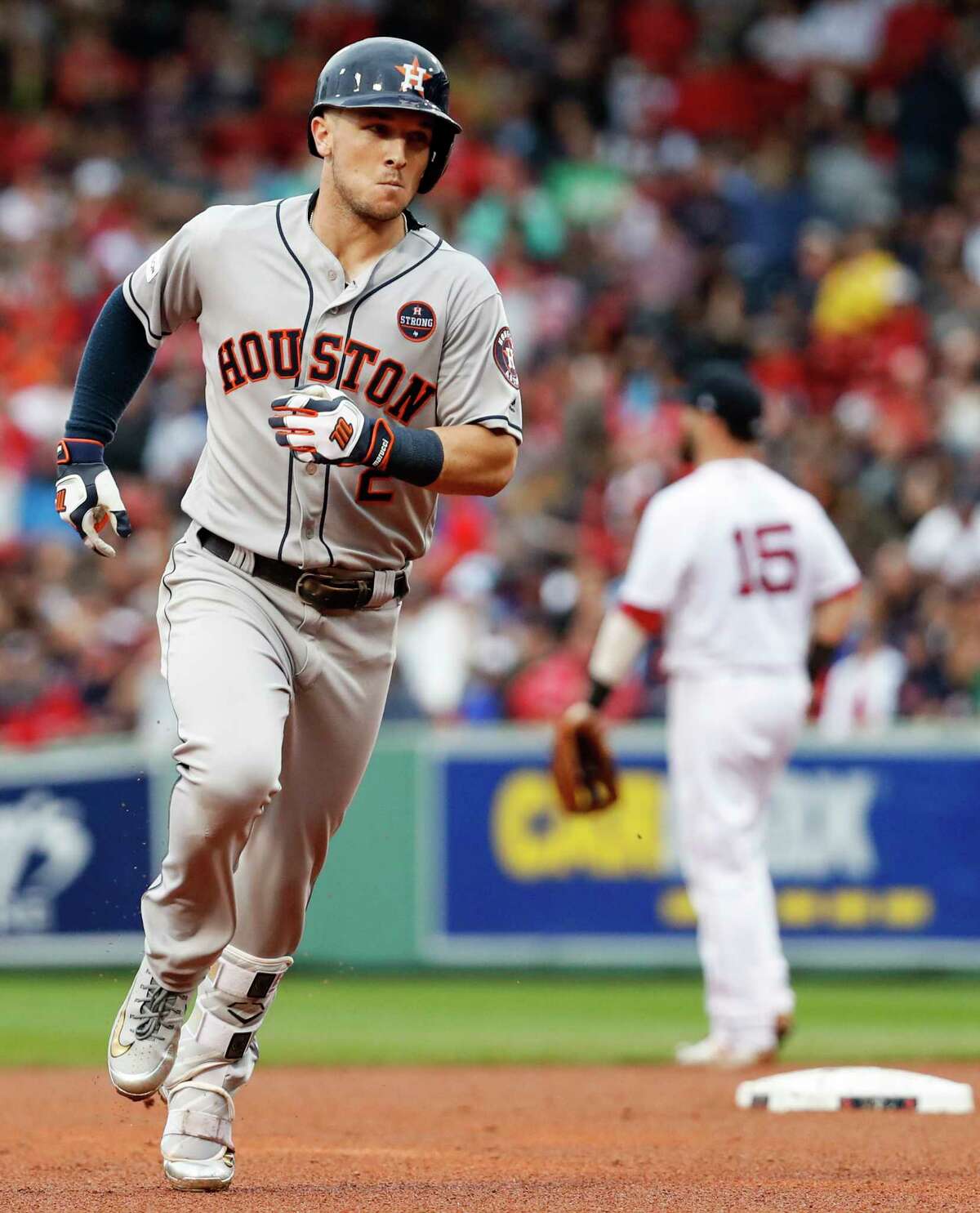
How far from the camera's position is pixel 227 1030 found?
16.5 ft

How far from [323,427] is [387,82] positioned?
863 mm

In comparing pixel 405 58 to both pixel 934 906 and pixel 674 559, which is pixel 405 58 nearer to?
pixel 674 559

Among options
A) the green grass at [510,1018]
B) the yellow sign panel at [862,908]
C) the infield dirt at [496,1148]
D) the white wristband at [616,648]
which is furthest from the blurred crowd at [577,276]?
the infield dirt at [496,1148]

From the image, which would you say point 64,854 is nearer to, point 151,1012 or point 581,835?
point 581,835

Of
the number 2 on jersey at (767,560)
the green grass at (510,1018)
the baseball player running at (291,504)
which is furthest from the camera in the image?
the green grass at (510,1018)

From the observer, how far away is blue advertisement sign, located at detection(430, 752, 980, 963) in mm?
11086

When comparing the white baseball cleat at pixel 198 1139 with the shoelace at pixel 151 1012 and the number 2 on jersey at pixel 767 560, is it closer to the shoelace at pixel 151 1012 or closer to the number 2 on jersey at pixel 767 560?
the shoelace at pixel 151 1012

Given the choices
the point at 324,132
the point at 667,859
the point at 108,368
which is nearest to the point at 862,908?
the point at 667,859

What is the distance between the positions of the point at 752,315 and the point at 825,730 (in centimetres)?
482

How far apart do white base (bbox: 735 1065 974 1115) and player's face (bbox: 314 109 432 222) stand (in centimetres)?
287

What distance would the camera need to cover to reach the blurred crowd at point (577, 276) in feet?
42.4

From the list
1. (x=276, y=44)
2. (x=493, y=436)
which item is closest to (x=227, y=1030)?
(x=493, y=436)

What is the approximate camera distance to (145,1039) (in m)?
4.88

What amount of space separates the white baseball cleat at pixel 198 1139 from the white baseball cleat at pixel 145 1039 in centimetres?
8
